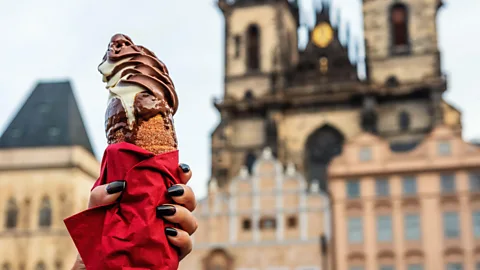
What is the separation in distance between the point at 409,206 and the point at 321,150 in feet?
34.2

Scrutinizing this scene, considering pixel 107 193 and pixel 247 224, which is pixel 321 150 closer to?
pixel 247 224

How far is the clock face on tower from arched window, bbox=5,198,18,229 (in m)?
17.3

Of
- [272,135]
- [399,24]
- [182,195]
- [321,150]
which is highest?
[399,24]

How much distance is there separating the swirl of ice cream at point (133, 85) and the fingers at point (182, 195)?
49cm

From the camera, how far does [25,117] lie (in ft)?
98.6

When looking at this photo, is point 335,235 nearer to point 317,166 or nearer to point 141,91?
point 317,166

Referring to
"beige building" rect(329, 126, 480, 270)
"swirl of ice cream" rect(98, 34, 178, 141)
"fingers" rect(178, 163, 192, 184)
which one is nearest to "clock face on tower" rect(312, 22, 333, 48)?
"beige building" rect(329, 126, 480, 270)

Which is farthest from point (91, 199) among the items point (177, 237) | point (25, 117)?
point (25, 117)

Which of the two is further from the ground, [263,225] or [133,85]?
[133,85]

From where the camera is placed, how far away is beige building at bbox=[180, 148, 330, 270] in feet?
81.1

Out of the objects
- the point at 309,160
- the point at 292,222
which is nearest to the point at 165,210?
the point at 292,222

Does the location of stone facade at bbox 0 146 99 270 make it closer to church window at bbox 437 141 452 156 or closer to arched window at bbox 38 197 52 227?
arched window at bbox 38 197 52 227

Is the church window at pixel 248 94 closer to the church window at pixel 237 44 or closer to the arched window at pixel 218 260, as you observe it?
the church window at pixel 237 44

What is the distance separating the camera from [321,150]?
34219mm
